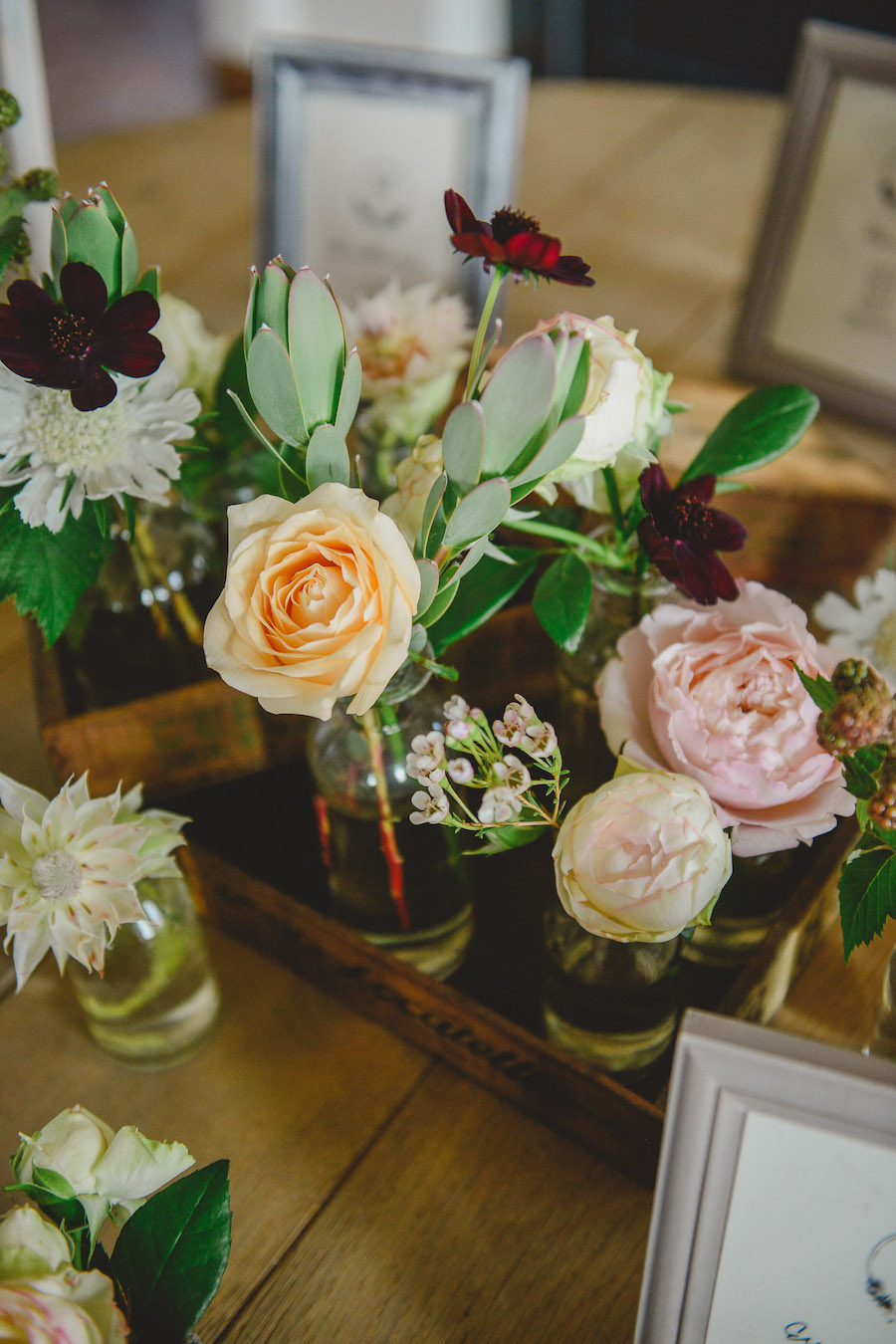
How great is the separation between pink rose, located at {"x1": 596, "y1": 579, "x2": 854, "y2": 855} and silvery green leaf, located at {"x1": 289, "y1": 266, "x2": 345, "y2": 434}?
18cm

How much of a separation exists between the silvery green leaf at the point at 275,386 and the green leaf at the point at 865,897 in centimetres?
28

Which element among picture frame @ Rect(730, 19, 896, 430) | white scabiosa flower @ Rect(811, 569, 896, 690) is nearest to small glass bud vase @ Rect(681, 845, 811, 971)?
white scabiosa flower @ Rect(811, 569, 896, 690)

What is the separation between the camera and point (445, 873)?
0.57 metres

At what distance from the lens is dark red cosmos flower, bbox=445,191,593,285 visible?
15.6 inches

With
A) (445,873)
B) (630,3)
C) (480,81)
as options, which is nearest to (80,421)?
(445,873)

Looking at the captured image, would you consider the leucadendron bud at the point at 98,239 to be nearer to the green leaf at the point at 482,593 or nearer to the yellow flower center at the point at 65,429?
the yellow flower center at the point at 65,429

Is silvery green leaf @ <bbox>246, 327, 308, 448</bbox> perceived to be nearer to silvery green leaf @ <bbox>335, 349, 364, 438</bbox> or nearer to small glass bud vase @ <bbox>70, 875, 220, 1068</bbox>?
silvery green leaf @ <bbox>335, 349, 364, 438</bbox>

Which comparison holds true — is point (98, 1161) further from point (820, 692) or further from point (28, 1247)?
point (820, 692)

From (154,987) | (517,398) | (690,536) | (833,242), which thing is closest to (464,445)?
(517,398)

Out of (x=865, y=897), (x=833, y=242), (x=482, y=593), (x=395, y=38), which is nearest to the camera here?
(x=865, y=897)

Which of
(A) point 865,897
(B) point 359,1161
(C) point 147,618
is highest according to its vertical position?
(A) point 865,897

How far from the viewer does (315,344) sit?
0.38 m

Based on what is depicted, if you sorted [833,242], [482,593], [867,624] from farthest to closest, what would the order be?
[833,242] < [867,624] < [482,593]

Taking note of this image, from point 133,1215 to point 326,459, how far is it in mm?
297
